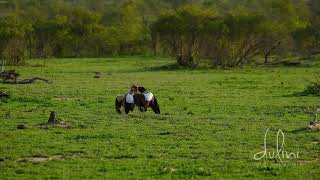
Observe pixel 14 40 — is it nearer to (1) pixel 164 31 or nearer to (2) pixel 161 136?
(1) pixel 164 31

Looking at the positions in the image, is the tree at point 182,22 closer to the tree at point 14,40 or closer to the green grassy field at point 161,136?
the tree at point 14,40

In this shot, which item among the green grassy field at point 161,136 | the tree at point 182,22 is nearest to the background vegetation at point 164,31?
the tree at point 182,22

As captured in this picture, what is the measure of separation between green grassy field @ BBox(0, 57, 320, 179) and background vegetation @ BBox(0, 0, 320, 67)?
93.2 feet

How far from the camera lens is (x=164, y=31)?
2899 inches

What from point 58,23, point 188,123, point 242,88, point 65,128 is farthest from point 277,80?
point 58,23

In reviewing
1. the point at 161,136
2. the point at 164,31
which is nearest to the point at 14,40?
the point at 164,31

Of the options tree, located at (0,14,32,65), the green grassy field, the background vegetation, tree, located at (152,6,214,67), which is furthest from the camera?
tree, located at (152,6,214,67)

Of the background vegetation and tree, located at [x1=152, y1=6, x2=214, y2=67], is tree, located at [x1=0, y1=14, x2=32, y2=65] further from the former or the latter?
tree, located at [x1=152, y1=6, x2=214, y2=67]

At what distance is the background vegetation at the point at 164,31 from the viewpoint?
211 ft

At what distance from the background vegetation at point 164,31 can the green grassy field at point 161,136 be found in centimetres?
2841

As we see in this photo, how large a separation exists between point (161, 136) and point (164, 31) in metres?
58.8

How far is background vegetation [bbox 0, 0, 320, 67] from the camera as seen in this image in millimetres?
64188

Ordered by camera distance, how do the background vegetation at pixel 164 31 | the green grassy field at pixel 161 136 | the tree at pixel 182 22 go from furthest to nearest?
1. the tree at pixel 182 22
2. the background vegetation at pixel 164 31
3. the green grassy field at pixel 161 136

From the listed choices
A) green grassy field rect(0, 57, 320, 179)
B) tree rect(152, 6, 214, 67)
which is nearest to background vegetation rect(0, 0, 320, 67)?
tree rect(152, 6, 214, 67)
